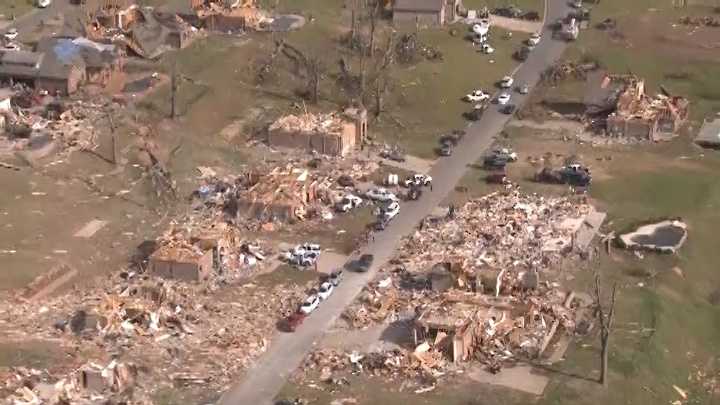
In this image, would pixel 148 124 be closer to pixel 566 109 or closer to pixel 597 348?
pixel 566 109

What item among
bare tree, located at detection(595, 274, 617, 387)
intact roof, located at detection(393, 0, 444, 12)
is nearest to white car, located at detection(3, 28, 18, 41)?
intact roof, located at detection(393, 0, 444, 12)

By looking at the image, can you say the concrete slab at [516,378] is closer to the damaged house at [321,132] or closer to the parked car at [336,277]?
the parked car at [336,277]

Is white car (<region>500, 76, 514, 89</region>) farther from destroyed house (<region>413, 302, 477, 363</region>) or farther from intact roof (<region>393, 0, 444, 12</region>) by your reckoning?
destroyed house (<region>413, 302, 477, 363</region>)

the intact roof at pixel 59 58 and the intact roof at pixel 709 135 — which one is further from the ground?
the intact roof at pixel 59 58

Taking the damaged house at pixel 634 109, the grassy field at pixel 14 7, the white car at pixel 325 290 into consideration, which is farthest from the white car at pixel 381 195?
the grassy field at pixel 14 7

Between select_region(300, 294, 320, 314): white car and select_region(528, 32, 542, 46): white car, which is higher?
select_region(528, 32, 542, 46): white car

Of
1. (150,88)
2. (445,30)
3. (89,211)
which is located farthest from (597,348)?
(445,30)
